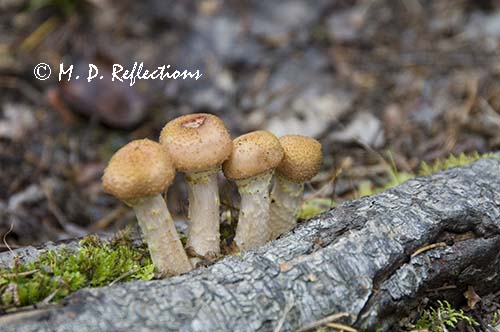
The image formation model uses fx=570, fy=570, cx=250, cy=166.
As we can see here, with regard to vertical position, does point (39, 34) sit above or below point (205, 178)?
above

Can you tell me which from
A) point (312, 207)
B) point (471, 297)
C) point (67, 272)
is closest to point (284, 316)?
point (67, 272)

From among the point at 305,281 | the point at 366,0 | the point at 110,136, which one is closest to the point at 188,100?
the point at 110,136

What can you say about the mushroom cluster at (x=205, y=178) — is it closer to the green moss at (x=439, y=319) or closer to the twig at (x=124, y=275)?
the twig at (x=124, y=275)

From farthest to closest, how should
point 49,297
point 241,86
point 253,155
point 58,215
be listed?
point 241,86 → point 58,215 → point 253,155 → point 49,297

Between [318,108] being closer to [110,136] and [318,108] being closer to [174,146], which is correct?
[110,136]

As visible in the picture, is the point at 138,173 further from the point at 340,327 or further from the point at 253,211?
the point at 340,327

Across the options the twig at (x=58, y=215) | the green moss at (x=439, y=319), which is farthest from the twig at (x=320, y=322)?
the twig at (x=58, y=215)
